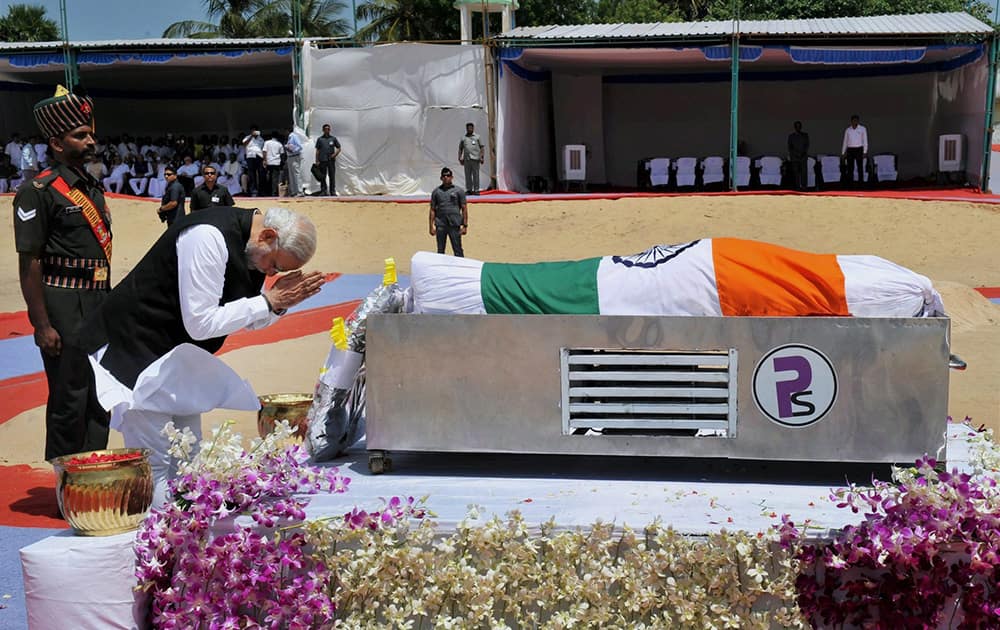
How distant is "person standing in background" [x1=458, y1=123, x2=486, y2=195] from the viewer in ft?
58.4

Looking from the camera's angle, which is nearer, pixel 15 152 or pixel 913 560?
pixel 913 560

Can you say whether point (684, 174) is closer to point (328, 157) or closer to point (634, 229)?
point (634, 229)

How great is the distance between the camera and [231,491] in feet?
9.23

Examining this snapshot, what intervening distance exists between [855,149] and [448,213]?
1007cm

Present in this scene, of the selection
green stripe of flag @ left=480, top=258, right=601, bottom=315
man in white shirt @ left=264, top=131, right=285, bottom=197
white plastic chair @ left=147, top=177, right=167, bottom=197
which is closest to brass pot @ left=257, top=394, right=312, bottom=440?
green stripe of flag @ left=480, top=258, right=601, bottom=315

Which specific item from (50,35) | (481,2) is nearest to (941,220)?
(481,2)

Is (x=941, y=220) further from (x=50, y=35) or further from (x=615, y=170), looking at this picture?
(x=50, y=35)

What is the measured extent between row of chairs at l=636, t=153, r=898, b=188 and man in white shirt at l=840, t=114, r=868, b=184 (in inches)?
3.4

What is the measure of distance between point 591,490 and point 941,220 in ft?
46.7

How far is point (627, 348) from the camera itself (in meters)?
3.12

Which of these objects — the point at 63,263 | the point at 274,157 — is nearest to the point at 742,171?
the point at 274,157

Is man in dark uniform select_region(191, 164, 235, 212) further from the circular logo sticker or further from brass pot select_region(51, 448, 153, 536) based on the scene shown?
the circular logo sticker

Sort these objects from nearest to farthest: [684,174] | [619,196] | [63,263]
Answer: [63,263] → [619,196] → [684,174]

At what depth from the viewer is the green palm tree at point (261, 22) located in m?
32.6
